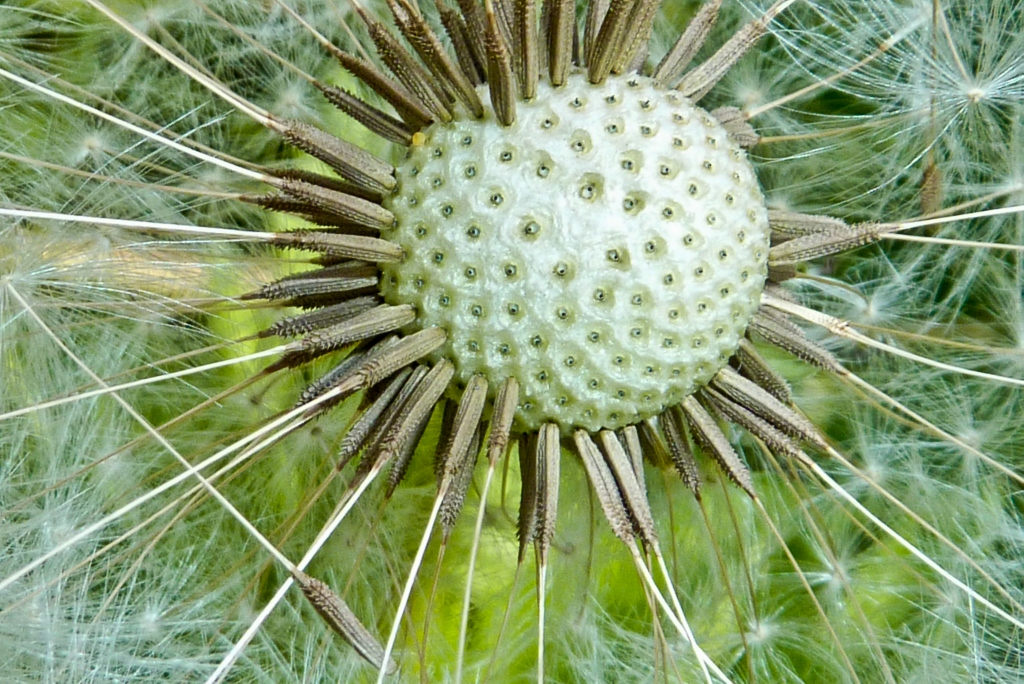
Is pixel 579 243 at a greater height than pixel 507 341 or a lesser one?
greater

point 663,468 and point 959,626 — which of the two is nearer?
point 663,468

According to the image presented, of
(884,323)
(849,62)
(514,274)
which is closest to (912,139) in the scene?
(849,62)

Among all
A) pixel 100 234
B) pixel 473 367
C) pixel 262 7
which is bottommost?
pixel 473 367

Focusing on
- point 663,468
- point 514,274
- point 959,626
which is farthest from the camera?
point 959,626

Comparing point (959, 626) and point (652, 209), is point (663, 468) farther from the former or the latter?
point (959, 626)

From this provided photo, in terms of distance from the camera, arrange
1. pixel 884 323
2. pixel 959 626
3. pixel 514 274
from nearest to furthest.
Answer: pixel 514 274
pixel 959 626
pixel 884 323
